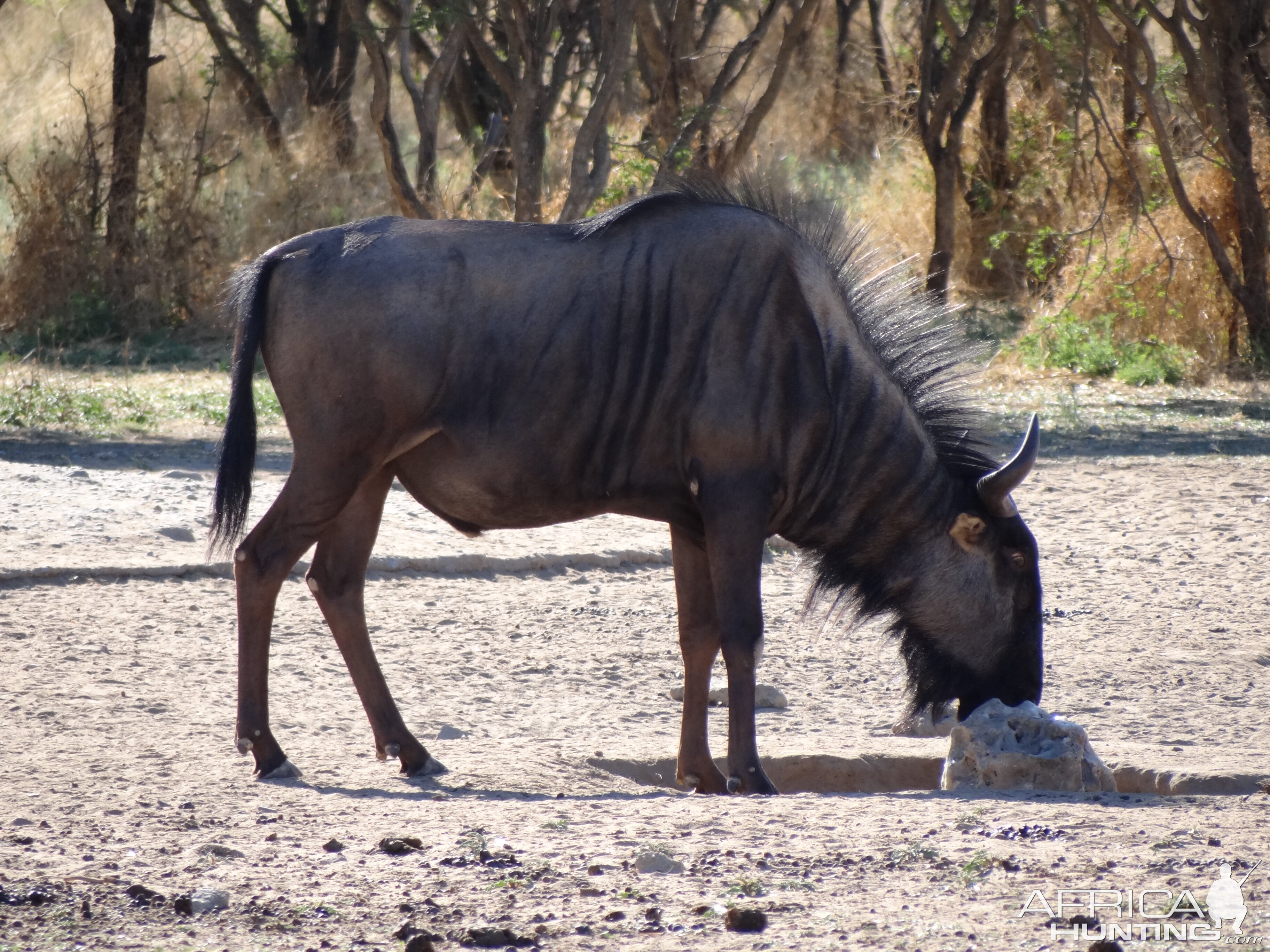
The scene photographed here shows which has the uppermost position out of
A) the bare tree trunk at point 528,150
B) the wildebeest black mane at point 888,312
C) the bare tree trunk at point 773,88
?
the bare tree trunk at point 773,88

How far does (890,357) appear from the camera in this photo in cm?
499

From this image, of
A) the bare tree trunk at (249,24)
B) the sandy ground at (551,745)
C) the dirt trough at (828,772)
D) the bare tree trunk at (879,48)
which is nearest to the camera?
the sandy ground at (551,745)

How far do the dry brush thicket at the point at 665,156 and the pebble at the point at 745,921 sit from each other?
26.1 ft

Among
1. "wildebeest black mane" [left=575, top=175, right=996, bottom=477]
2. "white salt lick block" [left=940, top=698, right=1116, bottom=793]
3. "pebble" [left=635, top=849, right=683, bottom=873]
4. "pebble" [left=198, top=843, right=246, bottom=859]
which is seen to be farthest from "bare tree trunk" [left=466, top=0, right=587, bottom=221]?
"pebble" [left=635, top=849, right=683, bottom=873]

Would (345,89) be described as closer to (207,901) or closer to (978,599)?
(978,599)

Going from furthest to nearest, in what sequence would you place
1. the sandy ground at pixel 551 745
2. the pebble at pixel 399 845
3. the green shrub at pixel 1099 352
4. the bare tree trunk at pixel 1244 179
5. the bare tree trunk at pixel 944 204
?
the bare tree trunk at pixel 944 204
the green shrub at pixel 1099 352
the bare tree trunk at pixel 1244 179
the pebble at pixel 399 845
the sandy ground at pixel 551 745

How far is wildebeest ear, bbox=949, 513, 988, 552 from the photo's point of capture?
4.91m

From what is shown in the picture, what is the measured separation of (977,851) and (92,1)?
98.4ft

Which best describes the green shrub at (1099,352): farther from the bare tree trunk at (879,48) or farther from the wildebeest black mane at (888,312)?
the wildebeest black mane at (888,312)

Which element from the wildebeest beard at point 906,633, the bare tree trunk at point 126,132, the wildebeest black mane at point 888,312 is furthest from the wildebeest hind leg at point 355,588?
the bare tree trunk at point 126,132

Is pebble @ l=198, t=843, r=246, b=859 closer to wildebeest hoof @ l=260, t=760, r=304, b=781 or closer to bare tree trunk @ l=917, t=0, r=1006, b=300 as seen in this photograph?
wildebeest hoof @ l=260, t=760, r=304, b=781

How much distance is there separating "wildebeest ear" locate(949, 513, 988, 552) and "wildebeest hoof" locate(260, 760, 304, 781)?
86.6 inches

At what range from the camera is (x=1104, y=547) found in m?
8.34

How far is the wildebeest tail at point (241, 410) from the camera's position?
4.82 meters
